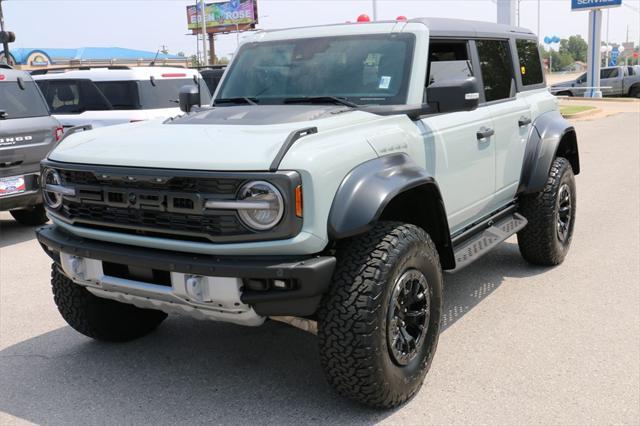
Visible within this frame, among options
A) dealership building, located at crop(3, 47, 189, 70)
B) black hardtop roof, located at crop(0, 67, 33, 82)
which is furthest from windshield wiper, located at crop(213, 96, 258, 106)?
dealership building, located at crop(3, 47, 189, 70)

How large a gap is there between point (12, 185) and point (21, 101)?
3.84 ft

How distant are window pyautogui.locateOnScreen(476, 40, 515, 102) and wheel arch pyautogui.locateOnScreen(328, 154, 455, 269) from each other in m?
1.43

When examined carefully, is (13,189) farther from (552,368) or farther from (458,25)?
(552,368)

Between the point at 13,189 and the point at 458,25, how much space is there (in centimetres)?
509

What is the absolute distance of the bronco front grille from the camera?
2.99m

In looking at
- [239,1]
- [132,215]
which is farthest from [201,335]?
[239,1]

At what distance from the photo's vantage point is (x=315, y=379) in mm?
3840

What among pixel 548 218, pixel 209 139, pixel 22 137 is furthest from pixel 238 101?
pixel 22 137

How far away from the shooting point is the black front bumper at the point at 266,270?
9.75ft

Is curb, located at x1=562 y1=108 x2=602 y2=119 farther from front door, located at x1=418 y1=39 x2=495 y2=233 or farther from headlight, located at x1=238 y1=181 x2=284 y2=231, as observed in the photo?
headlight, located at x1=238 y1=181 x2=284 y2=231

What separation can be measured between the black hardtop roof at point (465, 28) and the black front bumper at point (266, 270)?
207 cm

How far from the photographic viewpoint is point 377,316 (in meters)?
3.19

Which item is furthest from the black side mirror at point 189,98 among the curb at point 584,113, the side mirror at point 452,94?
the curb at point 584,113

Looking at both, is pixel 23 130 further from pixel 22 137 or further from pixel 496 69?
pixel 496 69
